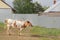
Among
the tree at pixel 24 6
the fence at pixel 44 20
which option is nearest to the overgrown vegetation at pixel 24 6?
the tree at pixel 24 6

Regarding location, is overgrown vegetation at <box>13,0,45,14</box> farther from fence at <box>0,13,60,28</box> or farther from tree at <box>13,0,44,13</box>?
fence at <box>0,13,60,28</box>

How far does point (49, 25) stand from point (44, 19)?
1.41 meters

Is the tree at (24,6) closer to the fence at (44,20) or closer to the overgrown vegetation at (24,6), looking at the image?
the overgrown vegetation at (24,6)

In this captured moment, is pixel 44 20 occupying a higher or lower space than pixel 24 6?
lower

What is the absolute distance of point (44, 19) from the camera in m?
31.3

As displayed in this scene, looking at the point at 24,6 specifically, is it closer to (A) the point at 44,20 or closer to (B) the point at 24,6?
(B) the point at 24,6

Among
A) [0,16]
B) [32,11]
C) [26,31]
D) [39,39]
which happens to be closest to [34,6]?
[32,11]

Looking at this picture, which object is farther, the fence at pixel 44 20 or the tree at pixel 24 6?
the tree at pixel 24 6

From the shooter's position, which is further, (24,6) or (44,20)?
(24,6)

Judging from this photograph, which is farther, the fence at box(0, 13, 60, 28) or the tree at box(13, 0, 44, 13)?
the tree at box(13, 0, 44, 13)

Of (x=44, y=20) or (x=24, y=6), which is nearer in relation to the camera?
(x=44, y=20)

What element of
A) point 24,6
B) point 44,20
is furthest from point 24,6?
point 44,20

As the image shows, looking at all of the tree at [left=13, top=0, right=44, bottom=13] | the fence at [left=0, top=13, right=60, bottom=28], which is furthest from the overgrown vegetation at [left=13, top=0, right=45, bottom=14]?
the fence at [left=0, top=13, right=60, bottom=28]

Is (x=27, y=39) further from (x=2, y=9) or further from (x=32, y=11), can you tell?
(x=2, y=9)
